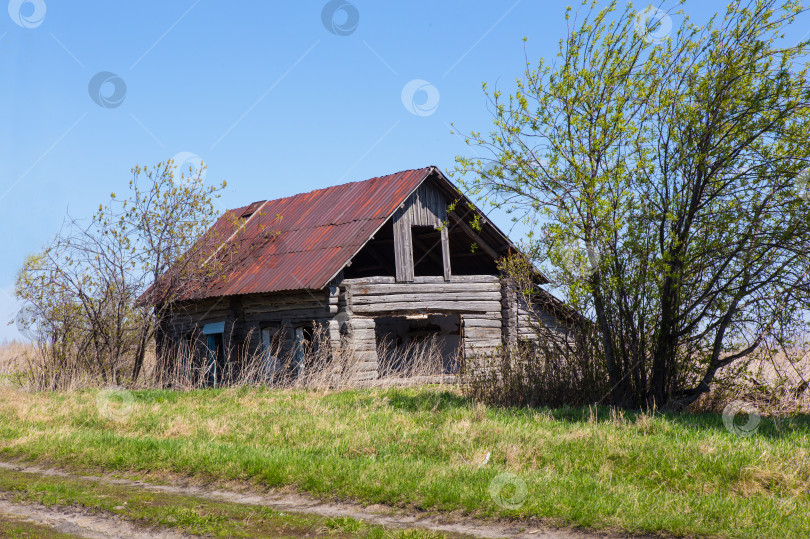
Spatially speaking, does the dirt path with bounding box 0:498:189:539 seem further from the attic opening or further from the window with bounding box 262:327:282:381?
the attic opening

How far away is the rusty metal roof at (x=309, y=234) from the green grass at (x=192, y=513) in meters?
10.0

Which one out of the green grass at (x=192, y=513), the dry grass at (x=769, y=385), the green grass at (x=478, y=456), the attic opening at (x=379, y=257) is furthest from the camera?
the attic opening at (x=379, y=257)

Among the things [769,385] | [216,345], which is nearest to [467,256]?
[216,345]

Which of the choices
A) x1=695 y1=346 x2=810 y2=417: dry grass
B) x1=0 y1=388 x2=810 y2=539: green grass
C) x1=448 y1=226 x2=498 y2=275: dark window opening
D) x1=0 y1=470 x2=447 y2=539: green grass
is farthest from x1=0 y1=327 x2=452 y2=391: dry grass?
x1=0 y1=470 x2=447 y2=539: green grass

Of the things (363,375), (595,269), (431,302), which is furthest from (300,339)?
(595,269)

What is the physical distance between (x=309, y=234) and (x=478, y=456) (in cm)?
1352

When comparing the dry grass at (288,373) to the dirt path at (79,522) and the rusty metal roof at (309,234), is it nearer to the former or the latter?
the rusty metal roof at (309,234)

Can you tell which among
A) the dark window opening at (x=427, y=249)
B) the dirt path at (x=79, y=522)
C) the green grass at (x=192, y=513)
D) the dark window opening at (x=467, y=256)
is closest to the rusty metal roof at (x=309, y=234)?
the dark window opening at (x=427, y=249)

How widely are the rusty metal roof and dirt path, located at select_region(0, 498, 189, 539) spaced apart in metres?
10.7

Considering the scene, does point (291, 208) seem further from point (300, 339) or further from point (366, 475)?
point (366, 475)

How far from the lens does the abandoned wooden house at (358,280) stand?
18.2 metres

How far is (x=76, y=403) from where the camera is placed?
44.1ft

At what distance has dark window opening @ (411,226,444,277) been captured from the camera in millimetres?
21047

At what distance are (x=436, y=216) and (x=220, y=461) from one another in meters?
12.5
